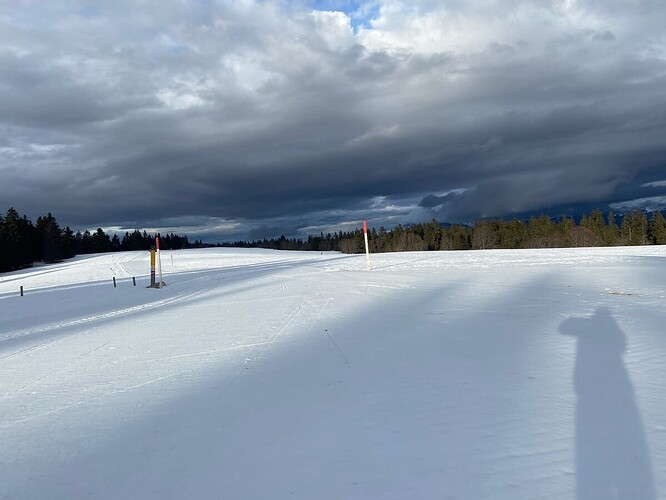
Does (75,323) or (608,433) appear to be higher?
(608,433)

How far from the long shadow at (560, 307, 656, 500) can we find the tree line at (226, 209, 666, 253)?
81.7 metres

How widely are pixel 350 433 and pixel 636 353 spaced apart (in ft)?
13.7

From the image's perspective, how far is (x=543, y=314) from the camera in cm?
879

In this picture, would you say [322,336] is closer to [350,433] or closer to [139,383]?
[139,383]

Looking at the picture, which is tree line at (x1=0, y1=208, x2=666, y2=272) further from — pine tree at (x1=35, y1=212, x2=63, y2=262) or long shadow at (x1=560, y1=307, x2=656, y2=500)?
long shadow at (x1=560, y1=307, x2=656, y2=500)

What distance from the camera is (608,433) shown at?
3.63m

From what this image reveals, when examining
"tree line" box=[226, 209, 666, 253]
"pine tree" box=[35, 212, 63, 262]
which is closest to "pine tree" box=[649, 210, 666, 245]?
"tree line" box=[226, 209, 666, 253]

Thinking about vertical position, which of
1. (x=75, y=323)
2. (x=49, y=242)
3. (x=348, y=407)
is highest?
(x=49, y=242)

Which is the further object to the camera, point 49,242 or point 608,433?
point 49,242

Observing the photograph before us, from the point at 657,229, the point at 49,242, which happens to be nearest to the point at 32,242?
the point at 49,242

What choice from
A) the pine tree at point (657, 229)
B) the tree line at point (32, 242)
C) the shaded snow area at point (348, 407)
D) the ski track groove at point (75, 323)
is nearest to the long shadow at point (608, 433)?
the shaded snow area at point (348, 407)

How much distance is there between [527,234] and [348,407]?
9888cm

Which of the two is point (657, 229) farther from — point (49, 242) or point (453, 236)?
point (49, 242)

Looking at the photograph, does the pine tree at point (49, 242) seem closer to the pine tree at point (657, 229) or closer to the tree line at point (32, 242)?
the tree line at point (32, 242)
